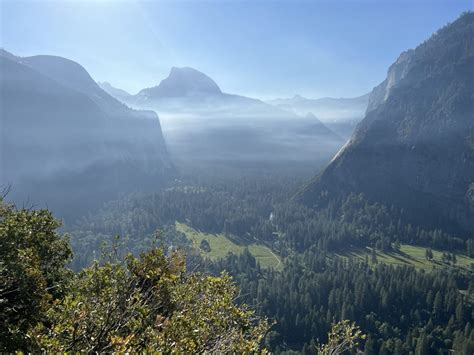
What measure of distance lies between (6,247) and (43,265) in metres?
6.49

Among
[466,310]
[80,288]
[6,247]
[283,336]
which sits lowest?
[283,336]

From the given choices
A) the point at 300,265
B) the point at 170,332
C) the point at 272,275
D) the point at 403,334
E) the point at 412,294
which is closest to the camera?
the point at 170,332

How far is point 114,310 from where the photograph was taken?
13094mm

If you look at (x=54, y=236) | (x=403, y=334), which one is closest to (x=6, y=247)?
(x=54, y=236)

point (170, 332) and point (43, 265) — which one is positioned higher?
point (170, 332)

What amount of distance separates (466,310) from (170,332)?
149150 mm

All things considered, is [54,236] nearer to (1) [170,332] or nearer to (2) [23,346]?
(2) [23,346]

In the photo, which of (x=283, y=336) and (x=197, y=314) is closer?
(x=197, y=314)

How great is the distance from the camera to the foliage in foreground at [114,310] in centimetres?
1197

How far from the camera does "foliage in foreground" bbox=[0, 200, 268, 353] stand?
12.0 meters

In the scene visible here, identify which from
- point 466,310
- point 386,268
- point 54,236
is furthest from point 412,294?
point 54,236

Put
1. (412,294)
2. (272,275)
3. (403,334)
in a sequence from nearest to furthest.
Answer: (403,334)
(412,294)
(272,275)

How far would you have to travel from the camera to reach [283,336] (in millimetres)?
118000

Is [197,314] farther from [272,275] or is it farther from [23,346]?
[272,275]
